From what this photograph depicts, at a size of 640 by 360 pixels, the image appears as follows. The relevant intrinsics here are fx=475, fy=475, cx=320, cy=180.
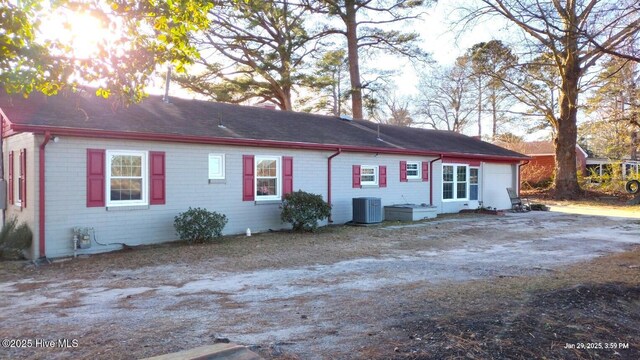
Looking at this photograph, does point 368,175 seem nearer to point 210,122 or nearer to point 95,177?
point 210,122

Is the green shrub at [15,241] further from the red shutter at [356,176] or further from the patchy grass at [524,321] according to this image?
the red shutter at [356,176]

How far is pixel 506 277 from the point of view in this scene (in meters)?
7.61

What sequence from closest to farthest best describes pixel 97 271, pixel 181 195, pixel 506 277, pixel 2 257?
1. pixel 506 277
2. pixel 97 271
3. pixel 2 257
4. pixel 181 195

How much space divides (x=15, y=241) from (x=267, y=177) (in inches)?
254

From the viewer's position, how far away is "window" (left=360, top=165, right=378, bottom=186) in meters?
16.6

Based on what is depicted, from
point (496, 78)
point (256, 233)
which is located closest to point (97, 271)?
point (256, 233)

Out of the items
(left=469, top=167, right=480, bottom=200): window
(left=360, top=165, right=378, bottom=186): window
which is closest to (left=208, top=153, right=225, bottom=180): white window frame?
(left=360, top=165, right=378, bottom=186): window

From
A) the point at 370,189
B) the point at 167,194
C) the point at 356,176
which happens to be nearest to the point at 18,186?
the point at 167,194

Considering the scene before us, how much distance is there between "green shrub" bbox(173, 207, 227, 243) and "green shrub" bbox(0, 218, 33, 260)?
304cm

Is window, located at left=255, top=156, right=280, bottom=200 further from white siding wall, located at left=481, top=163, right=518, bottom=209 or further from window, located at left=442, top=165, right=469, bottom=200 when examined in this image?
white siding wall, located at left=481, top=163, right=518, bottom=209

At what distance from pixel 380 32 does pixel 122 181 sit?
20366mm

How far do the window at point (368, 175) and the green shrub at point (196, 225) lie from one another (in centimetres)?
637

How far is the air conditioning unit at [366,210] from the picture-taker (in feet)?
50.9

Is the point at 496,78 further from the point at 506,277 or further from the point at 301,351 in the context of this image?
the point at 301,351
